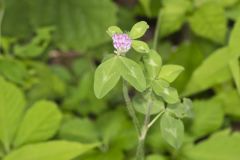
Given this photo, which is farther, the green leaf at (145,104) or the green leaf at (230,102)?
the green leaf at (230,102)

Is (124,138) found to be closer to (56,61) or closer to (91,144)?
(91,144)

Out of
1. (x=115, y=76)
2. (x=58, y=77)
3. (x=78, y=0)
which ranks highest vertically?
(x=115, y=76)

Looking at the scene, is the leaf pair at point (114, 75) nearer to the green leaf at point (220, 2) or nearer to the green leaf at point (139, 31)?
the green leaf at point (139, 31)

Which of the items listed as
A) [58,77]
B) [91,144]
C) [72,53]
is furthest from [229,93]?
[72,53]

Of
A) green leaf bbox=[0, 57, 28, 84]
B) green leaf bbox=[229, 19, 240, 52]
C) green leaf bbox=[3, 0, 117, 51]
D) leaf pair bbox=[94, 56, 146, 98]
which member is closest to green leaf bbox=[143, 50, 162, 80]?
leaf pair bbox=[94, 56, 146, 98]

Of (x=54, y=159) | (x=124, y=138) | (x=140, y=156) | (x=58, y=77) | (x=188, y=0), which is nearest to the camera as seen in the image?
(x=140, y=156)

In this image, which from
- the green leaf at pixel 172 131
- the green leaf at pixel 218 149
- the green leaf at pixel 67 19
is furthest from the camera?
the green leaf at pixel 67 19

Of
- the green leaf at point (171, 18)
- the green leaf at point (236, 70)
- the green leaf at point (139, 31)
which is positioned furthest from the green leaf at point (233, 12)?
the green leaf at point (139, 31)

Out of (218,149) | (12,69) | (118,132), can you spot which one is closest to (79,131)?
(118,132)
